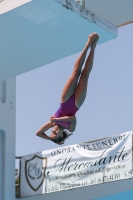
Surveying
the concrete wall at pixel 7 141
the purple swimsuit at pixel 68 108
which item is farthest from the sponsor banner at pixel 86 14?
the concrete wall at pixel 7 141

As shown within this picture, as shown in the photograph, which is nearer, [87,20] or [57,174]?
[87,20]

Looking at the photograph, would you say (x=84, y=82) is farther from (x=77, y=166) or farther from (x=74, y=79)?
(x=77, y=166)

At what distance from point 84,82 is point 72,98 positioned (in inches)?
10.3

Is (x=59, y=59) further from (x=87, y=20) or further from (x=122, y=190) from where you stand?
(x=122, y=190)

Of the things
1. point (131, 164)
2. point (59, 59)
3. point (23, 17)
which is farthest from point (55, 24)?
point (131, 164)

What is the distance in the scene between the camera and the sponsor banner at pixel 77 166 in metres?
10.3

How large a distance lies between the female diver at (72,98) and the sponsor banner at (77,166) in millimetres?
3631

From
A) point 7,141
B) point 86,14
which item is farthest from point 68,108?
point 7,141

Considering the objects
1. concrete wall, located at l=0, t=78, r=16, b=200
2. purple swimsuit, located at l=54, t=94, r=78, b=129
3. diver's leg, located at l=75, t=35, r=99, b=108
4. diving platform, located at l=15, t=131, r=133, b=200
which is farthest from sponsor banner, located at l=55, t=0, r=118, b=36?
concrete wall, located at l=0, t=78, r=16, b=200

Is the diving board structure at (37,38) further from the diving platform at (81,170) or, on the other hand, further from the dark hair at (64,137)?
the dark hair at (64,137)

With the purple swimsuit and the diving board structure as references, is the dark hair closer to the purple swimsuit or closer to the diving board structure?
the purple swimsuit

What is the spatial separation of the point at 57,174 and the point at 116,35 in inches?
143

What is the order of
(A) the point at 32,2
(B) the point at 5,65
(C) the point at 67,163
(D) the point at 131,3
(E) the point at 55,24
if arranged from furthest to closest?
(D) the point at 131,3
(C) the point at 67,163
(B) the point at 5,65
(E) the point at 55,24
(A) the point at 32,2

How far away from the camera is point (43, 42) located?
952 centimetres
